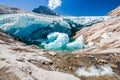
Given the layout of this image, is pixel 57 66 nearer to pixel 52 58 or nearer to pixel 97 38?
pixel 52 58

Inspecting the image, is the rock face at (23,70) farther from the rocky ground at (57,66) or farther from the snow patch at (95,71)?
the snow patch at (95,71)

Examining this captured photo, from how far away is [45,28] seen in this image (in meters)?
141

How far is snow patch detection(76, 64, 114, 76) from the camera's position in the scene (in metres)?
43.8

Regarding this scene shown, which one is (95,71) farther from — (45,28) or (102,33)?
(45,28)

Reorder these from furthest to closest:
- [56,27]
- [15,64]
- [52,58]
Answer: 1. [56,27]
2. [52,58]
3. [15,64]

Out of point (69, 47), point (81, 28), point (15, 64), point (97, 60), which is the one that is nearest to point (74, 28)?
point (81, 28)

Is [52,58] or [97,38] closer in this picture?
[52,58]

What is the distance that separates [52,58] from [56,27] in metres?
95.4

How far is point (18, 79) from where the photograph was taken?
117ft

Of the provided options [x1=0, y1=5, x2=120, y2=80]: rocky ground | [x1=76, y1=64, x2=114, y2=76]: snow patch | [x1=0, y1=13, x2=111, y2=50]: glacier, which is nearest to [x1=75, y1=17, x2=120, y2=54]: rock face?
[x1=0, y1=13, x2=111, y2=50]: glacier

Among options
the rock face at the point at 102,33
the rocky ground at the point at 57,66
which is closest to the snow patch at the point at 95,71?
the rocky ground at the point at 57,66

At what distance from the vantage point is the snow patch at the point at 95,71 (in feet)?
144

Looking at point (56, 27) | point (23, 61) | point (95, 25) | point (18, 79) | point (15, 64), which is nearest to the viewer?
point (18, 79)

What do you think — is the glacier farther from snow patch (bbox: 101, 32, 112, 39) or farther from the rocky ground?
the rocky ground
